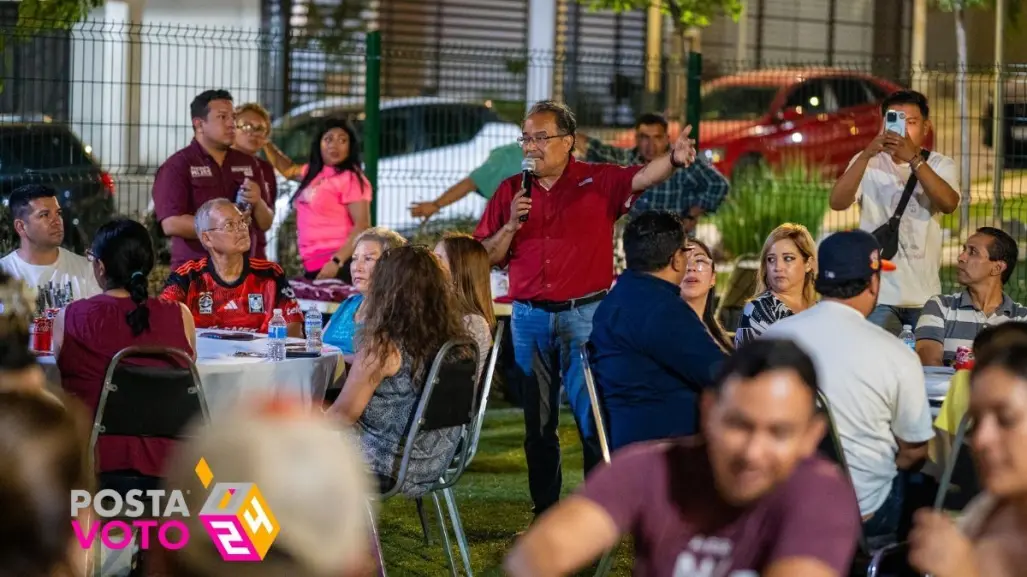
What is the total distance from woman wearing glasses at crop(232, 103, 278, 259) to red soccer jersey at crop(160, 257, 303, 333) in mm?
1711

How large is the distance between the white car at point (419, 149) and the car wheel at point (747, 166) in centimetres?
284

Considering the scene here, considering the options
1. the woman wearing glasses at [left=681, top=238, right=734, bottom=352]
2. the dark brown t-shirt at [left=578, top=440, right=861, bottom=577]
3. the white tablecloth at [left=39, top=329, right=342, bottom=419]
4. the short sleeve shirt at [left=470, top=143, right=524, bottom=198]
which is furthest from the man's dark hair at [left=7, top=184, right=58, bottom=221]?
the dark brown t-shirt at [left=578, top=440, right=861, bottom=577]

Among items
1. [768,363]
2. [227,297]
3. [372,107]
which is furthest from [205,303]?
[768,363]

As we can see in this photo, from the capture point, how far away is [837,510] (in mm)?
2891

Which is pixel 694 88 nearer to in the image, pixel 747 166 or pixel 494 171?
pixel 494 171

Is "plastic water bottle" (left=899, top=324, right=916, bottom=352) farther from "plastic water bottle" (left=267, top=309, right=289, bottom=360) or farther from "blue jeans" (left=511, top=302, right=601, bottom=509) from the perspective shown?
"plastic water bottle" (left=267, top=309, right=289, bottom=360)

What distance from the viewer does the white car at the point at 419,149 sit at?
1139 centimetres

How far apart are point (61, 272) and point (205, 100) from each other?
173 centimetres

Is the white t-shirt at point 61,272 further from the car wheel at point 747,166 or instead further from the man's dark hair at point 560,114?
the car wheel at point 747,166

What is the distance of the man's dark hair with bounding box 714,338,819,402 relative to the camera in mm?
2832

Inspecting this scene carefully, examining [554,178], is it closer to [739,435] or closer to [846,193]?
[846,193]

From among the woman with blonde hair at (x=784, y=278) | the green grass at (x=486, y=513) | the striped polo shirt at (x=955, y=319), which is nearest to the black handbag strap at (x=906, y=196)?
the striped polo shirt at (x=955, y=319)

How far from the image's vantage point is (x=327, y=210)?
9195 mm

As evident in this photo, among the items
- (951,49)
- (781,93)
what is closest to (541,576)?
(781,93)
